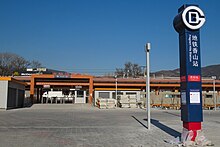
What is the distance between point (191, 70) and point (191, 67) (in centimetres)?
11

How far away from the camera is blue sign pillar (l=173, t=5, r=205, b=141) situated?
9.12 m

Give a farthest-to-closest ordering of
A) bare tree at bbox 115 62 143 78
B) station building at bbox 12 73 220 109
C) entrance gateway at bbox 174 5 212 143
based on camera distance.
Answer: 1. bare tree at bbox 115 62 143 78
2. station building at bbox 12 73 220 109
3. entrance gateway at bbox 174 5 212 143

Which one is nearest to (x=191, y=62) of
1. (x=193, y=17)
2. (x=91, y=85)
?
(x=193, y=17)

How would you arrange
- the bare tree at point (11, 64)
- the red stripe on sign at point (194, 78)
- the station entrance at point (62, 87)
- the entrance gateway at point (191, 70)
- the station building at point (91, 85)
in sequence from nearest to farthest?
the entrance gateway at point (191, 70) < the red stripe on sign at point (194, 78) < the station building at point (91, 85) < the station entrance at point (62, 87) < the bare tree at point (11, 64)

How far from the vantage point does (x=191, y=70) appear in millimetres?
9320

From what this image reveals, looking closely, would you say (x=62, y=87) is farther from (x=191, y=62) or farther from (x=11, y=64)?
(x=191, y=62)

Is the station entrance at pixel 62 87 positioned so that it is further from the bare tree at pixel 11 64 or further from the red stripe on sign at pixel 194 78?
the red stripe on sign at pixel 194 78

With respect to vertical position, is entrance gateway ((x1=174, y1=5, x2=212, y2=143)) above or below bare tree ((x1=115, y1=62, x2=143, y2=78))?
below

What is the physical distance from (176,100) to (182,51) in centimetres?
3205

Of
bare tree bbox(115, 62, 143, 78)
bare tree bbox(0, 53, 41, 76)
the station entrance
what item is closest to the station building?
the station entrance

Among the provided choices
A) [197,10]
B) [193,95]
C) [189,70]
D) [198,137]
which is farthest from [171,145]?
[197,10]

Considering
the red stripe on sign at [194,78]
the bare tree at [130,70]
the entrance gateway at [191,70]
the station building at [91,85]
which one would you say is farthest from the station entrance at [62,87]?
the red stripe on sign at [194,78]

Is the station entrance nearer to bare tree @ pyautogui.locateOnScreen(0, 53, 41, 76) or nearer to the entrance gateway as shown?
bare tree @ pyautogui.locateOnScreen(0, 53, 41, 76)

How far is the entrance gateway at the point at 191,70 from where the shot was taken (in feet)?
29.8
